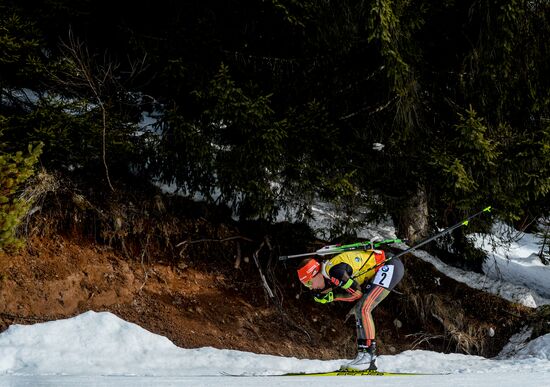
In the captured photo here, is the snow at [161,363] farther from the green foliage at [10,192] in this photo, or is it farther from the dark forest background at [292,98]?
the dark forest background at [292,98]

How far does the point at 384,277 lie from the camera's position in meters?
8.62

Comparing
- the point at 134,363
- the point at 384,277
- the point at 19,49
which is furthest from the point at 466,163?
the point at 19,49

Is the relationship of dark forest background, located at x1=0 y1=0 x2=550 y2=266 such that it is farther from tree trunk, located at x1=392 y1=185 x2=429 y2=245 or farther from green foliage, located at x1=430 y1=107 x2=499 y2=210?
tree trunk, located at x1=392 y1=185 x2=429 y2=245

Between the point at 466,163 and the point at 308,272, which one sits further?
the point at 466,163

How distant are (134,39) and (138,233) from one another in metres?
3.30

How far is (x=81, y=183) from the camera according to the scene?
1013 cm

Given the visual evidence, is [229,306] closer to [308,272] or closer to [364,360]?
[308,272]

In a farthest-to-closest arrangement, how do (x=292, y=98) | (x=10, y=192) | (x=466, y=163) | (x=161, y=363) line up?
(x=292, y=98), (x=466, y=163), (x=161, y=363), (x=10, y=192)

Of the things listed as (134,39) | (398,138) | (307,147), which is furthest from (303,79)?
(134,39)

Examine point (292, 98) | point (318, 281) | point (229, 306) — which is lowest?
point (229, 306)

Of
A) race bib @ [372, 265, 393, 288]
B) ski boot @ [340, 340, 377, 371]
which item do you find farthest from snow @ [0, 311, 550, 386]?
race bib @ [372, 265, 393, 288]

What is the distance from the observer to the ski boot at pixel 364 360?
837 cm

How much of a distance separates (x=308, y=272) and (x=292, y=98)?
3.26 meters

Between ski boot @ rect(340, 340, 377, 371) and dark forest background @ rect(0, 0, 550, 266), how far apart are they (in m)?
2.52
